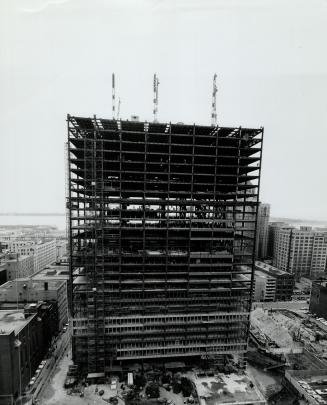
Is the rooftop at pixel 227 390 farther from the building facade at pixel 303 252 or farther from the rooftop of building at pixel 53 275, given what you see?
the building facade at pixel 303 252

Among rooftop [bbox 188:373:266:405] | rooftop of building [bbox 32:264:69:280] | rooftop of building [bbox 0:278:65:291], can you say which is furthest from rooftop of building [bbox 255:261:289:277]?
rooftop of building [bbox 0:278:65:291]

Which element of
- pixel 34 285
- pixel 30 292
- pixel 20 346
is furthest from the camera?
pixel 34 285

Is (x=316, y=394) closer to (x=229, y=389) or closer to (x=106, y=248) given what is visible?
(x=229, y=389)

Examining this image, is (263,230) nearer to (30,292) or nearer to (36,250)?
(36,250)

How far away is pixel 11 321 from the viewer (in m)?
47.5

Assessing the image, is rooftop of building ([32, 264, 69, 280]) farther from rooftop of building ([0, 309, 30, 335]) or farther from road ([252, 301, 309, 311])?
road ([252, 301, 309, 311])

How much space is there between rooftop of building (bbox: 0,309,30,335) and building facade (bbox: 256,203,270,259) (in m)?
127

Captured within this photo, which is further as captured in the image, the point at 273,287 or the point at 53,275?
the point at 273,287

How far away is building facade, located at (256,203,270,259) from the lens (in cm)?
14425

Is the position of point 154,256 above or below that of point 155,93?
below

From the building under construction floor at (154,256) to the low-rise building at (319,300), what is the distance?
44.5 meters

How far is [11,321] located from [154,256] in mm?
30411

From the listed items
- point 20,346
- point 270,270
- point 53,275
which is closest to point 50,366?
point 20,346

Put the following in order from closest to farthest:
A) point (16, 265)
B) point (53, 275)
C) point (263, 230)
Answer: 1. point (53, 275)
2. point (16, 265)
3. point (263, 230)
